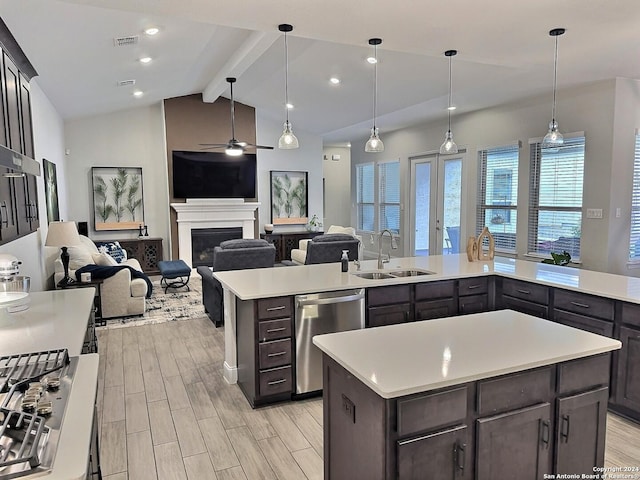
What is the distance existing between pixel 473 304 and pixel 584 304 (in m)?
0.91

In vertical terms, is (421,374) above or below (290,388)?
above

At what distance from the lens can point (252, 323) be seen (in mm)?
3256

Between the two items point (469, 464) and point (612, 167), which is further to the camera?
point (612, 167)

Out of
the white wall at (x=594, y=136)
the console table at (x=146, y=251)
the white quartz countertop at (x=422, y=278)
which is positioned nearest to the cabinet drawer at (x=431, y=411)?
the white quartz countertop at (x=422, y=278)

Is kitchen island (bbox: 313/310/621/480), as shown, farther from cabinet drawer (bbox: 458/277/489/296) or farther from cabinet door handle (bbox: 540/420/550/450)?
cabinet drawer (bbox: 458/277/489/296)

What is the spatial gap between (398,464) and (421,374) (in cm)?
33

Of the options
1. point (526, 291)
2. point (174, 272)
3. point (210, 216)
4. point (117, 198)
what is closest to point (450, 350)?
point (526, 291)

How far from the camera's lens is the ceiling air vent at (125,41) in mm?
4574

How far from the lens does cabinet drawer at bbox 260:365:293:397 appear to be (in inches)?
130

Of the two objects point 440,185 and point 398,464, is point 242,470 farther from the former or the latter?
point 440,185

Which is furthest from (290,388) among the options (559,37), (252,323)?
(559,37)

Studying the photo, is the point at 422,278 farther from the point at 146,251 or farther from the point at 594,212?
the point at 146,251

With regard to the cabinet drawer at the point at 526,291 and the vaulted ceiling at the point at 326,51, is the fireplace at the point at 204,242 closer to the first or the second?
the vaulted ceiling at the point at 326,51

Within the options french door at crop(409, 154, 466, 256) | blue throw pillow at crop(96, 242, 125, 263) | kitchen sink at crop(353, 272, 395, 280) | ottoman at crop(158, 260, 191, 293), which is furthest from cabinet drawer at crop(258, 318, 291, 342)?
french door at crop(409, 154, 466, 256)
